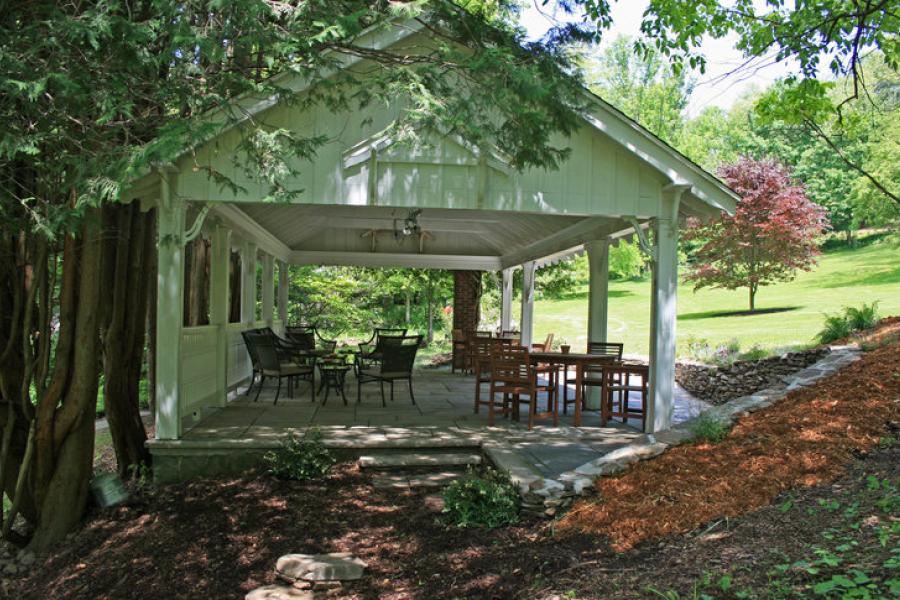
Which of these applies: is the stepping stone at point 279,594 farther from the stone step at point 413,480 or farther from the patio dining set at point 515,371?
the patio dining set at point 515,371

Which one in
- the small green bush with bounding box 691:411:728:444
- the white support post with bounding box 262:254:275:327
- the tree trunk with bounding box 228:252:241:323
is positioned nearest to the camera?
the small green bush with bounding box 691:411:728:444

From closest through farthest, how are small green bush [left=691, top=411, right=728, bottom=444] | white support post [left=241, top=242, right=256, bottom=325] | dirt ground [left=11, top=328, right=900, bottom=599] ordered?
dirt ground [left=11, top=328, right=900, bottom=599], small green bush [left=691, top=411, right=728, bottom=444], white support post [left=241, top=242, right=256, bottom=325]

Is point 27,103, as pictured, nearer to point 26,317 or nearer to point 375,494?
point 26,317

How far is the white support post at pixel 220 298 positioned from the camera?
29.9 ft

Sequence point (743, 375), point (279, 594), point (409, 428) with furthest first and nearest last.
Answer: point (743, 375), point (409, 428), point (279, 594)

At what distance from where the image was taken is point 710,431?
6.17 m

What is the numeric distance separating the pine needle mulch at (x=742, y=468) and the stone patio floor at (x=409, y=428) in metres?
0.99

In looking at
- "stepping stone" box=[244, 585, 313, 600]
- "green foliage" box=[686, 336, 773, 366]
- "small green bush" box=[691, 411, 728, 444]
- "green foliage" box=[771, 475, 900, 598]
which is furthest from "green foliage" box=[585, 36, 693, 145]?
"stepping stone" box=[244, 585, 313, 600]

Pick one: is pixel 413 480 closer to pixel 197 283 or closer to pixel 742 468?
pixel 742 468

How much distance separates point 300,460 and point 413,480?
1.11 metres

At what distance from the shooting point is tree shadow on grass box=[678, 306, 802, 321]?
25.0m

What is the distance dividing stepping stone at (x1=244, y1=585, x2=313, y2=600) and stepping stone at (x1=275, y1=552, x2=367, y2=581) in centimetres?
11

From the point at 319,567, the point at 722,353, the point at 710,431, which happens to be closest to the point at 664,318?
the point at 710,431

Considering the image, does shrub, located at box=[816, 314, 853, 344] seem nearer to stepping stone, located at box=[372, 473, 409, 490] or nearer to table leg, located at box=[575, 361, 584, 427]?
table leg, located at box=[575, 361, 584, 427]
